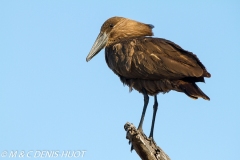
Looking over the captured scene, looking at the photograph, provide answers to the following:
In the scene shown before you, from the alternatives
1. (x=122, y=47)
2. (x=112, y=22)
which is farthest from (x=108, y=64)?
(x=112, y=22)

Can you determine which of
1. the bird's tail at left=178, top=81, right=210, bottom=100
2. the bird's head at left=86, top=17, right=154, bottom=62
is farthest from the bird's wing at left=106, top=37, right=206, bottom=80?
the bird's head at left=86, top=17, right=154, bottom=62

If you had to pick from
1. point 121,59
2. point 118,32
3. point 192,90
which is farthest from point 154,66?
point 118,32

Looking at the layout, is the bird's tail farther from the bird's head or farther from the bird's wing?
the bird's head

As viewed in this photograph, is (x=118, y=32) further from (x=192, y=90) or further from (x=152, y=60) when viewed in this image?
(x=192, y=90)

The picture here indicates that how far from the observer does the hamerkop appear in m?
9.14

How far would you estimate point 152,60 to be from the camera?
9656mm

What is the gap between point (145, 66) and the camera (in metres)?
9.66

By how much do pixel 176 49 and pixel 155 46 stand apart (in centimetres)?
36

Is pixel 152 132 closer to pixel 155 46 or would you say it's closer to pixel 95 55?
pixel 155 46

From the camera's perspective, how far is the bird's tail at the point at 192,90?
28.3ft

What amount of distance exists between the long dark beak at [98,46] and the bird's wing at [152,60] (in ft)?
2.97

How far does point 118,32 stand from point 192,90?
2894mm

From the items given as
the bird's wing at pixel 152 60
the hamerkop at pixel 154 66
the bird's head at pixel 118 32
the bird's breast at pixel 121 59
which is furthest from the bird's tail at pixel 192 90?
the bird's head at pixel 118 32

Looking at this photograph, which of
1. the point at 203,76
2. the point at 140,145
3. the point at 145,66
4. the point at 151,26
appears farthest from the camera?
the point at 151,26
